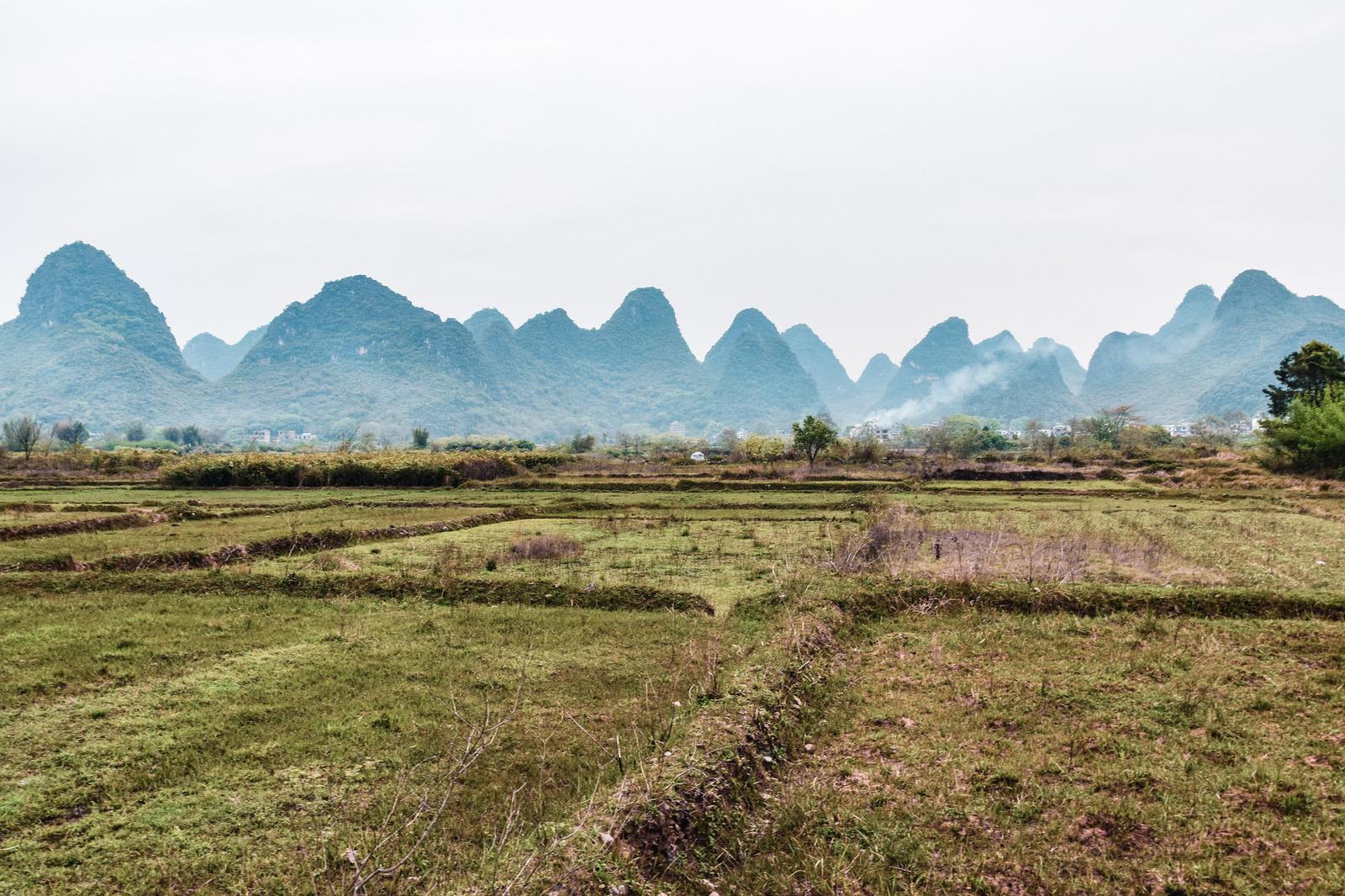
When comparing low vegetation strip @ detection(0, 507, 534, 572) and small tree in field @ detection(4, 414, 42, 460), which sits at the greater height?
small tree in field @ detection(4, 414, 42, 460)

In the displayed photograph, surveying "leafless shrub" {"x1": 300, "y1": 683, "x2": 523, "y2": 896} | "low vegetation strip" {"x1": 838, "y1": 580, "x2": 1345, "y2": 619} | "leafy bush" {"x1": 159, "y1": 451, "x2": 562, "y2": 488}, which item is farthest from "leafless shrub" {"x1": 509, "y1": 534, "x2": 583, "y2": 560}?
"leafy bush" {"x1": 159, "y1": 451, "x2": 562, "y2": 488}

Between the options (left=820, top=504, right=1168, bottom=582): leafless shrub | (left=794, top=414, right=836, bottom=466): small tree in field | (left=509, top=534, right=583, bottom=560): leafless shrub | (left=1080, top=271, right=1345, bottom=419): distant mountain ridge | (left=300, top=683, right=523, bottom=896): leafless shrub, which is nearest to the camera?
(left=300, top=683, right=523, bottom=896): leafless shrub

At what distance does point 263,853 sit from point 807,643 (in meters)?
6.21

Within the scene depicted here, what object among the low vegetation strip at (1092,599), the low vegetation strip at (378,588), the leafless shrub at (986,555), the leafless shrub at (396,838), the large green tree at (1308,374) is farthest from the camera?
the large green tree at (1308,374)

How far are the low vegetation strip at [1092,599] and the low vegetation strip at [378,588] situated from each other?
297 centimetres

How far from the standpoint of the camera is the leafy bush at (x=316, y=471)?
3612cm

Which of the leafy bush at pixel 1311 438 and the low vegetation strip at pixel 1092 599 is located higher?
the leafy bush at pixel 1311 438

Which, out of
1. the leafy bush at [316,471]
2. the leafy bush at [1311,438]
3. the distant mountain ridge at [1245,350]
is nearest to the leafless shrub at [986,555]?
the leafy bush at [316,471]

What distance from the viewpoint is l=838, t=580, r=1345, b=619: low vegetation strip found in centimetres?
1052

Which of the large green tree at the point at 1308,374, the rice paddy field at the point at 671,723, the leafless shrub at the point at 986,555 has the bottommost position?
the leafless shrub at the point at 986,555

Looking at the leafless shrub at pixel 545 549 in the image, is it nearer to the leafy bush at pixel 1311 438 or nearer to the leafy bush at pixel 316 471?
the leafy bush at pixel 316 471

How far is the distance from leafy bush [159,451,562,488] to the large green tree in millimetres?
56599

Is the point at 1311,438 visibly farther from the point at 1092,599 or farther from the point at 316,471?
the point at 316,471

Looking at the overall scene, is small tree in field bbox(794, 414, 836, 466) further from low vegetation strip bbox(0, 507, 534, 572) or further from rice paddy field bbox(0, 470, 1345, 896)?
rice paddy field bbox(0, 470, 1345, 896)
